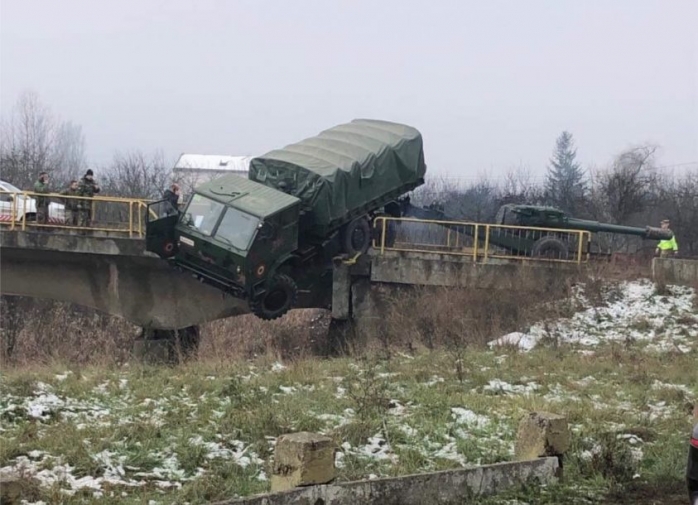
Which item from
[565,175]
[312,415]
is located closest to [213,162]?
[565,175]

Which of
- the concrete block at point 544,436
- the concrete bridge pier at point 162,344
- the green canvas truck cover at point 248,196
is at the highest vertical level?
the green canvas truck cover at point 248,196

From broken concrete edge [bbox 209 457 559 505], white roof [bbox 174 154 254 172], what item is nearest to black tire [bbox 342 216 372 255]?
broken concrete edge [bbox 209 457 559 505]

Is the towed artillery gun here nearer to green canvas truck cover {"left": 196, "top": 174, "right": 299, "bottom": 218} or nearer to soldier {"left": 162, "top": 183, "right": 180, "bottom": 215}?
green canvas truck cover {"left": 196, "top": 174, "right": 299, "bottom": 218}

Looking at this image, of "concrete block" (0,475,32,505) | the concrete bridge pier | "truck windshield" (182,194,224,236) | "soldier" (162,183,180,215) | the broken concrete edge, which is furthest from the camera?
the concrete bridge pier

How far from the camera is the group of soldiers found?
1891 cm

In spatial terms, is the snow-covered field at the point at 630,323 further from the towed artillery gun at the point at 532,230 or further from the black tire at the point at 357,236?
the black tire at the point at 357,236

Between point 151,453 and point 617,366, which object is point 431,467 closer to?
point 151,453

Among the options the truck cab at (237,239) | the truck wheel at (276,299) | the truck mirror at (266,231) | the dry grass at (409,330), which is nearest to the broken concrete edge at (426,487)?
the dry grass at (409,330)

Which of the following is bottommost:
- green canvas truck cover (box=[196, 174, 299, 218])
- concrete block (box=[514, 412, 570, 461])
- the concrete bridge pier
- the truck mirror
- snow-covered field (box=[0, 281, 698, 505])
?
the concrete bridge pier

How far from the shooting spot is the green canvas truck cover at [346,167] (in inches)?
680

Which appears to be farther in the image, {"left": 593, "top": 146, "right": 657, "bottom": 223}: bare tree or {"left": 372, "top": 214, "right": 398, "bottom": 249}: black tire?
{"left": 593, "top": 146, "right": 657, "bottom": 223}: bare tree

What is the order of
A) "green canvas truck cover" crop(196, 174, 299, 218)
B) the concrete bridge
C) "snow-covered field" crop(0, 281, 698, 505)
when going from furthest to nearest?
the concrete bridge
"green canvas truck cover" crop(196, 174, 299, 218)
"snow-covered field" crop(0, 281, 698, 505)

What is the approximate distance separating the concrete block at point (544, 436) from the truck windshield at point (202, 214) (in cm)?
1121

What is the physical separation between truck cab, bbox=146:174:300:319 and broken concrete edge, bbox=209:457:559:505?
10599 millimetres
